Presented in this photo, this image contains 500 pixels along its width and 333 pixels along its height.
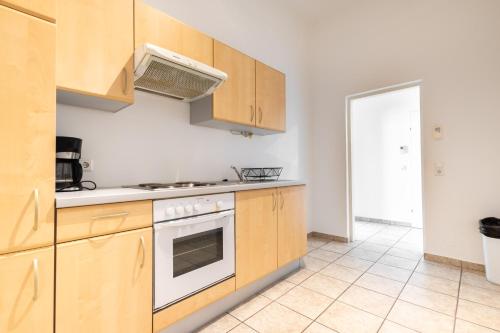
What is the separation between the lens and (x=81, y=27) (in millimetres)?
1275

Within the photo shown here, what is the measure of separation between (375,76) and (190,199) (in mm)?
2885

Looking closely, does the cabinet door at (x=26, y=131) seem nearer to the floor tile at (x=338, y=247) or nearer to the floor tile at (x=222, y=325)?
the floor tile at (x=222, y=325)

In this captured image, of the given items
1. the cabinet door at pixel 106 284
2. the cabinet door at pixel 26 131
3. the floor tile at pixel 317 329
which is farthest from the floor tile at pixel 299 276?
the cabinet door at pixel 26 131

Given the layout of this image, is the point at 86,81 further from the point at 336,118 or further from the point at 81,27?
the point at 336,118

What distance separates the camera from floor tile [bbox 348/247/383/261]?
9.01 feet

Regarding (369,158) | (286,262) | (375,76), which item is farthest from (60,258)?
(369,158)

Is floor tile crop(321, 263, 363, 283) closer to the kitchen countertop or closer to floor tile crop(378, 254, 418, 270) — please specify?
floor tile crop(378, 254, 418, 270)

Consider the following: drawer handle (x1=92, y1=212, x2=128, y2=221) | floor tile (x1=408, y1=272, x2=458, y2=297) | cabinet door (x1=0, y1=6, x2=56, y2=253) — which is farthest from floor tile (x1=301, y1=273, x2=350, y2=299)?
cabinet door (x1=0, y1=6, x2=56, y2=253)

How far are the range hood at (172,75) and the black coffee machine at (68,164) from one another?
0.56m

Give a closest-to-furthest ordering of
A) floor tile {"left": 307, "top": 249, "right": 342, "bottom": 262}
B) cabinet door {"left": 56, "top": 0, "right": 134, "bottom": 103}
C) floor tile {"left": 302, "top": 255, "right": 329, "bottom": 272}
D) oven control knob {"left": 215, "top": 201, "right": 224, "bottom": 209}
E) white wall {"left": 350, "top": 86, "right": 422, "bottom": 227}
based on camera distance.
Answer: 1. cabinet door {"left": 56, "top": 0, "right": 134, "bottom": 103}
2. oven control knob {"left": 215, "top": 201, "right": 224, "bottom": 209}
3. floor tile {"left": 302, "top": 255, "right": 329, "bottom": 272}
4. floor tile {"left": 307, "top": 249, "right": 342, "bottom": 262}
5. white wall {"left": 350, "top": 86, "right": 422, "bottom": 227}

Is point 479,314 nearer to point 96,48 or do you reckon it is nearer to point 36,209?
point 36,209

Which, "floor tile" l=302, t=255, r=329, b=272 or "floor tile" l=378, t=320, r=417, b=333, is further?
"floor tile" l=302, t=255, r=329, b=272

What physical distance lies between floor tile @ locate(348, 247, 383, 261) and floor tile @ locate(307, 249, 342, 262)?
0.20m

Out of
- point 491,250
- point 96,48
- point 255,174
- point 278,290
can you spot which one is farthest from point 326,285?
point 96,48
